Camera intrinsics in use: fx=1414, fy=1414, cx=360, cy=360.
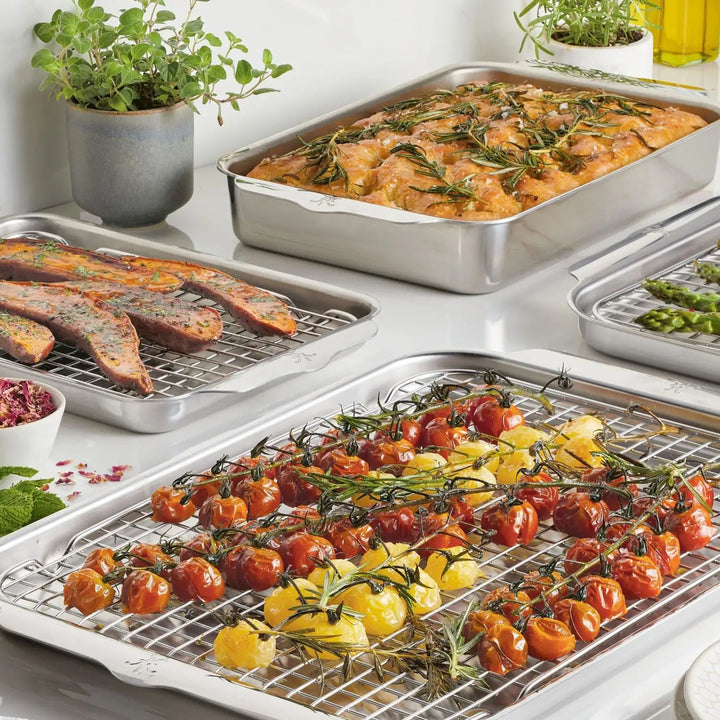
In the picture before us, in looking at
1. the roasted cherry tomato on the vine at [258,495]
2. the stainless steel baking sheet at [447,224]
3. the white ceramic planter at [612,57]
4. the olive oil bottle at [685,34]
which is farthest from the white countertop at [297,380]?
the olive oil bottle at [685,34]

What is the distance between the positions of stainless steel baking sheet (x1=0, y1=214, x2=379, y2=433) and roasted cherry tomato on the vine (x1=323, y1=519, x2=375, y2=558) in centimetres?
32

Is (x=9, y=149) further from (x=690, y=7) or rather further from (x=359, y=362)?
(x=690, y=7)

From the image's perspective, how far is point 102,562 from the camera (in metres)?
1.11

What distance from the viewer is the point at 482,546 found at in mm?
1192

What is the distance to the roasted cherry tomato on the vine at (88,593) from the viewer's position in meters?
1.07

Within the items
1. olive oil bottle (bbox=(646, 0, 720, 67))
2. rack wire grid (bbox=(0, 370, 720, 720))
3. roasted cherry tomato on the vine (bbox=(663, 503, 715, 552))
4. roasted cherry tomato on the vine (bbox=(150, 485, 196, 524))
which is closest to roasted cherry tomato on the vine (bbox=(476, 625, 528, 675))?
rack wire grid (bbox=(0, 370, 720, 720))

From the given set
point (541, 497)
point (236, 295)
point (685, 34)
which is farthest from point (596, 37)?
point (541, 497)

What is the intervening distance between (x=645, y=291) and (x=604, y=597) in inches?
31.5

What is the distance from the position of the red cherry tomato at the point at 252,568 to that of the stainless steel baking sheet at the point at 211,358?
0.35 metres

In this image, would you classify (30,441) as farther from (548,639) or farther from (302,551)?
(548,639)

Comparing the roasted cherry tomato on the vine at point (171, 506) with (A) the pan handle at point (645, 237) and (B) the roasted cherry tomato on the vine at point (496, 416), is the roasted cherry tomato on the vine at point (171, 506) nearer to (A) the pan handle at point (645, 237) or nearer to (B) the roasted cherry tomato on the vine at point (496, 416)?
(B) the roasted cherry tomato on the vine at point (496, 416)

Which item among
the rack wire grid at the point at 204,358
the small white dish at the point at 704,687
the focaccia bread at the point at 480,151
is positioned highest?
the focaccia bread at the point at 480,151

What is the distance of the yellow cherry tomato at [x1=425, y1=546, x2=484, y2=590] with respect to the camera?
1.11 metres

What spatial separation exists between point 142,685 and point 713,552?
0.50 metres
